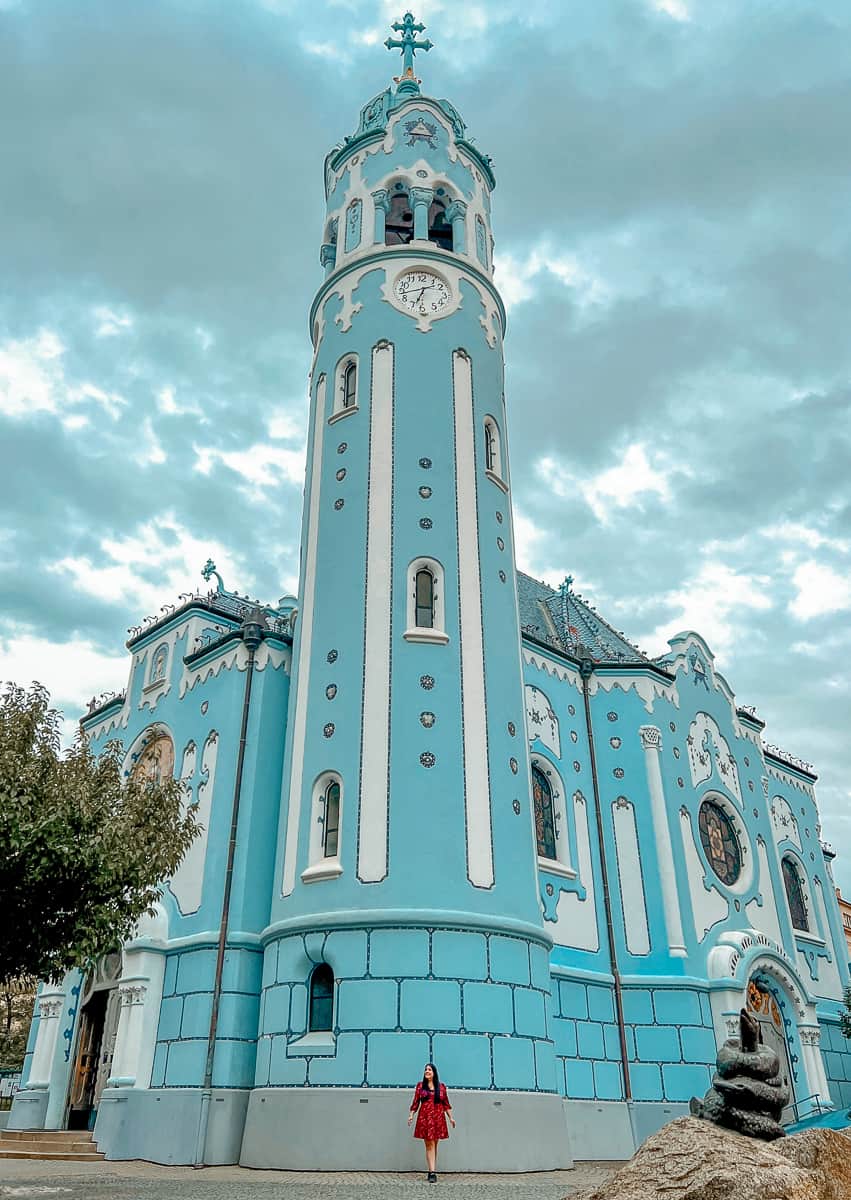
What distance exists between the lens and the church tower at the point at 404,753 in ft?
52.4

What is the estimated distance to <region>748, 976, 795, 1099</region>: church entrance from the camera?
2338 cm

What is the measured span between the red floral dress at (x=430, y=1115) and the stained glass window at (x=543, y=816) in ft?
28.4

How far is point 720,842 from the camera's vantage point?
85.0 feet

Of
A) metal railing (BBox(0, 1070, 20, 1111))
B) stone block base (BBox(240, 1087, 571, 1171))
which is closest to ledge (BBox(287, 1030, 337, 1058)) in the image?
stone block base (BBox(240, 1087, 571, 1171))

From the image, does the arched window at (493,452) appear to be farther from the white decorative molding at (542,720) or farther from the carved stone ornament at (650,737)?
the carved stone ornament at (650,737)

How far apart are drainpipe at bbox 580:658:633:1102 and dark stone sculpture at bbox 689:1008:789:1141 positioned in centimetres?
1526

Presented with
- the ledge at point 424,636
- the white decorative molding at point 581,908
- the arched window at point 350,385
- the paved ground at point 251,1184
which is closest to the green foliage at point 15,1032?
the paved ground at point 251,1184

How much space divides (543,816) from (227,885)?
7380 millimetres

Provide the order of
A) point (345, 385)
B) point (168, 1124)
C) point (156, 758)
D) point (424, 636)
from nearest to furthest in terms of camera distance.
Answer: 1. point (168, 1124)
2. point (424, 636)
3. point (345, 385)
4. point (156, 758)

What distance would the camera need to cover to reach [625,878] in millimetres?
23391

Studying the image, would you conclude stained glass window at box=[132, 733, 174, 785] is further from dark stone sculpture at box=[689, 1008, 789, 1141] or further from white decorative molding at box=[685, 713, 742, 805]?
dark stone sculpture at box=[689, 1008, 789, 1141]

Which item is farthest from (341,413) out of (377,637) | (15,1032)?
(15,1032)

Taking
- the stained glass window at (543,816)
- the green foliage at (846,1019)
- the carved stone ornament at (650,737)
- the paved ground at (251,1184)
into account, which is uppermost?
the carved stone ornament at (650,737)

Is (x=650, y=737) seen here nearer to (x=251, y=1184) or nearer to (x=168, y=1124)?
(x=168, y=1124)
